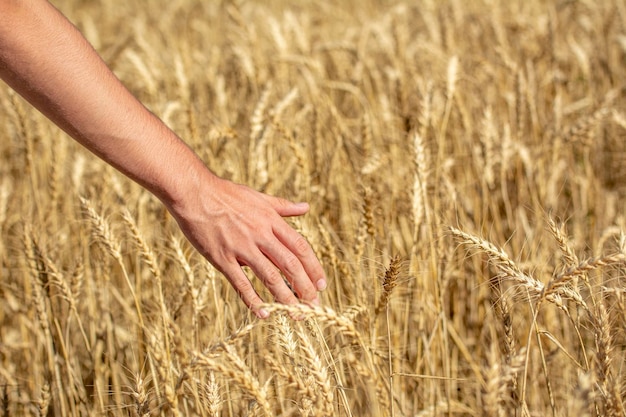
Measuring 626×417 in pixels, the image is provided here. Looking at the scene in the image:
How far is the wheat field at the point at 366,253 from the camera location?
1.17 metres

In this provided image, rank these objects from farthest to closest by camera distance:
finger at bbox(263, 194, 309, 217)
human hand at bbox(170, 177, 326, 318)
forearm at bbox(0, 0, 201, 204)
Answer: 1. finger at bbox(263, 194, 309, 217)
2. human hand at bbox(170, 177, 326, 318)
3. forearm at bbox(0, 0, 201, 204)

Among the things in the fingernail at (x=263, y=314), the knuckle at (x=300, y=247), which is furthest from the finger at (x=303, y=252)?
the fingernail at (x=263, y=314)

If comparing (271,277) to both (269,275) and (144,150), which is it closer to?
(269,275)

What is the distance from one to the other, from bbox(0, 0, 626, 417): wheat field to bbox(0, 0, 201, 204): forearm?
1.03 feet

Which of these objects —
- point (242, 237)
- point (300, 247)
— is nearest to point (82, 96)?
point (242, 237)

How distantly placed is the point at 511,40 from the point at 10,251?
9.37 ft

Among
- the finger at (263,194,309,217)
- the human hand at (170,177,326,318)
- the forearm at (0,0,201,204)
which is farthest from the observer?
the finger at (263,194,309,217)

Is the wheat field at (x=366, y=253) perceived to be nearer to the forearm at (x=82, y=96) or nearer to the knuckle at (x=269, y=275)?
the knuckle at (x=269, y=275)

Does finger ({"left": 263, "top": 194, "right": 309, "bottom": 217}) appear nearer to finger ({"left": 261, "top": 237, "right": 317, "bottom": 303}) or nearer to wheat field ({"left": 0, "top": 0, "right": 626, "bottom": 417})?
finger ({"left": 261, "top": 237, "right": 317, "bottom": 303})

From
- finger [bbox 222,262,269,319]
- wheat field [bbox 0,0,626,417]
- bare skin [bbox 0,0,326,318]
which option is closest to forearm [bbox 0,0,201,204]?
bare skin [bbox 0,0,326,318]

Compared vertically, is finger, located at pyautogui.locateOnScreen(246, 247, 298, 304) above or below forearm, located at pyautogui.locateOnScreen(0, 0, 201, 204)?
below

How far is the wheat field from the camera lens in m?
1.17

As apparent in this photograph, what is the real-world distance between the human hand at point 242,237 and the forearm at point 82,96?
0.05 meters

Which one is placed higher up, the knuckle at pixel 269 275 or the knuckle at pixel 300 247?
the knuckle at pixel 300 247
